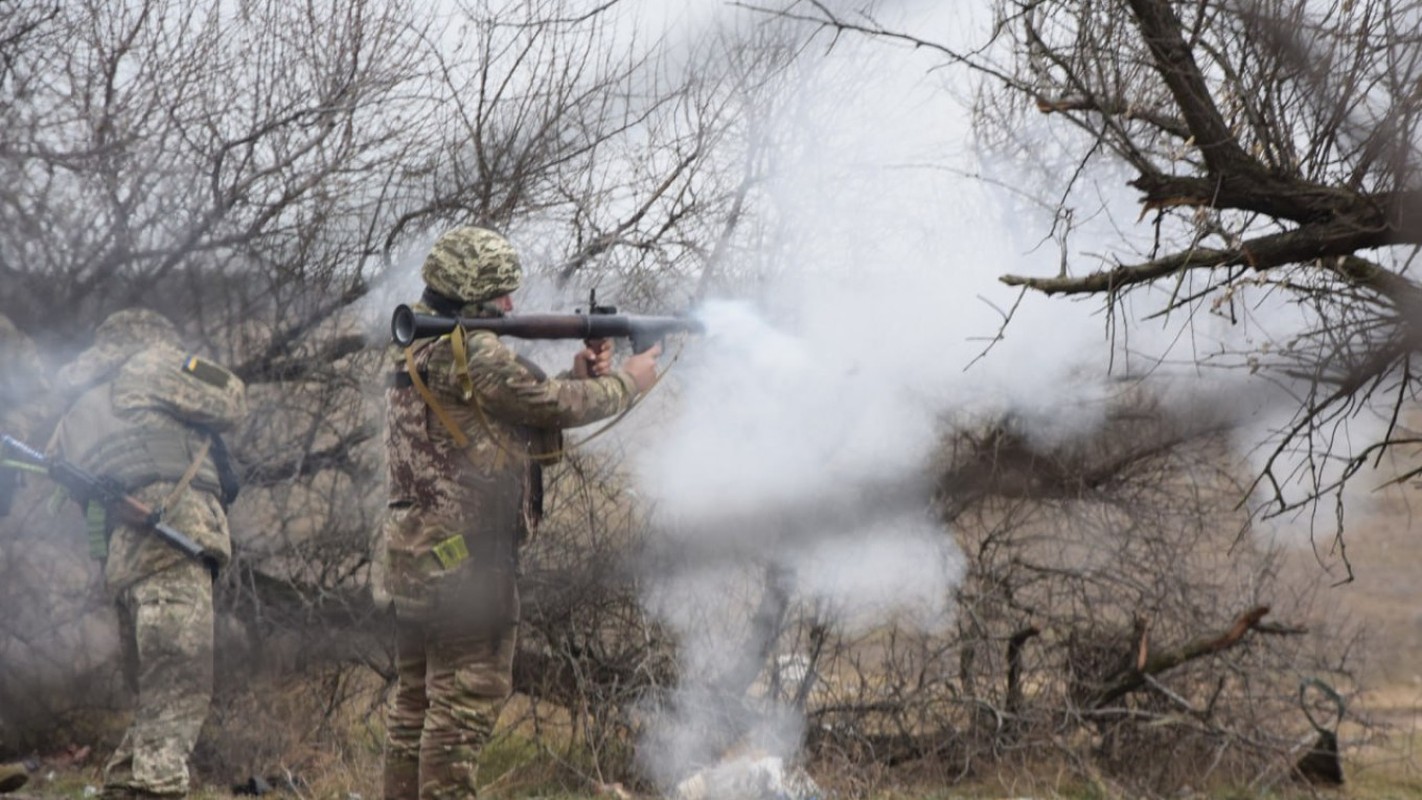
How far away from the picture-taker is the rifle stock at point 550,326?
4590mm

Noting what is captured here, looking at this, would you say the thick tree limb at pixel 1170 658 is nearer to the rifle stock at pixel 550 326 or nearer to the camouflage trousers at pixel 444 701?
the rifle stock at pixel 550 326

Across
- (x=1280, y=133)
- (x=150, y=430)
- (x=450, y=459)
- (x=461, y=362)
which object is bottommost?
(x=450, y=459)

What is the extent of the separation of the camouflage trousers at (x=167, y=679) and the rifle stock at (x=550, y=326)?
2028 mm

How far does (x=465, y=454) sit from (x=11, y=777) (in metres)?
2.68

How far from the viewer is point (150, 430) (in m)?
6.27

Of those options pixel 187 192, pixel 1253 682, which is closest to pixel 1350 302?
pixel 1253 682

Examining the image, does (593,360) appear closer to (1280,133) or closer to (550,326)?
(550,326)

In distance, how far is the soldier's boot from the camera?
5941 mm

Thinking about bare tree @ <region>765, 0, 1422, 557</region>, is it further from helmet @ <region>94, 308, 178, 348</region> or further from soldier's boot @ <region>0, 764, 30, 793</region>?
soldier's boot @ <region>0, 764, 30, 793</region>

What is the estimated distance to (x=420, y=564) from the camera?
188 inches

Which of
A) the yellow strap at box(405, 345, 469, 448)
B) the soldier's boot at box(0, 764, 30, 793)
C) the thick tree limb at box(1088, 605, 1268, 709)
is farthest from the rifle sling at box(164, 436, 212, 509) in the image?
the thick tree limb at box(1088, 605, 1268, 709)

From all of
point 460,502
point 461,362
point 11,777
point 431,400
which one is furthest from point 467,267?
point 11,777

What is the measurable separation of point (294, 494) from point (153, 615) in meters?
1.56

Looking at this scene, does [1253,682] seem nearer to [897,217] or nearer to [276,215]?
[897,217]
